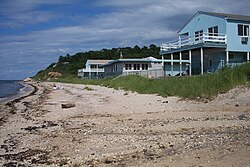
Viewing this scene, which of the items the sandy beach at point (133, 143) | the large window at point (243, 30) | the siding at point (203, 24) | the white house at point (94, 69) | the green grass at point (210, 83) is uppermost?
the siding at point (203, 24)

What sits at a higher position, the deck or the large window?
the large window

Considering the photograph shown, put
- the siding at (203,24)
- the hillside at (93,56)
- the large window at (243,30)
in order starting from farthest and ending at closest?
the hillside at (93,56)
the large window at (243,30)
the siding at (203,24)

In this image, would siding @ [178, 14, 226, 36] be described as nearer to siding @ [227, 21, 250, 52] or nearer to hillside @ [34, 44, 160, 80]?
siding @ [227, 21, 250, 52]

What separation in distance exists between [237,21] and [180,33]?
28.3 ft

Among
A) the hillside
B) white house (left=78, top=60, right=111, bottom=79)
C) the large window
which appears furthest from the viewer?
the hillside

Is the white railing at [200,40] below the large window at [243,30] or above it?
below

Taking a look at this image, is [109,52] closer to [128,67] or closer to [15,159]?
[128,67]

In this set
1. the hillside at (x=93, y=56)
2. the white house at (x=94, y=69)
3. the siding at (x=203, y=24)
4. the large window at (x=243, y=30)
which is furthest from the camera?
the hillside at (x=93, y=56)

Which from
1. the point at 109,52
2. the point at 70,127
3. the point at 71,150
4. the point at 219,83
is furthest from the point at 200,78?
the point at 109,52

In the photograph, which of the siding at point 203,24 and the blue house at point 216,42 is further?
the siding at point 203,24

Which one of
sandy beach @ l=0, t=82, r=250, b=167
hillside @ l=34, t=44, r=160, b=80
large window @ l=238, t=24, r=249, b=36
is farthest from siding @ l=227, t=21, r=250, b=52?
hillside @ l=34, t=44, r=160, b=80

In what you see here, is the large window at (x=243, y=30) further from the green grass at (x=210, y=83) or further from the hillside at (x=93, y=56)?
the hillside at (x=93, y=56)

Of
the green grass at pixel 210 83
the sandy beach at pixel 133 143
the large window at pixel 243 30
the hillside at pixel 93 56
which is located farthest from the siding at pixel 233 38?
the hillside at pixel 93 56

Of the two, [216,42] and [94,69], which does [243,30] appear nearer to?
[216,42]
